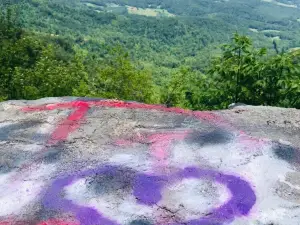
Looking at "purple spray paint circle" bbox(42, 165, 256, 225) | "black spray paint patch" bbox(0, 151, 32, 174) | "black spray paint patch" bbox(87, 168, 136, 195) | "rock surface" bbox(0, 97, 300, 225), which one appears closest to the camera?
"purple spray paint circle" bbox(42, 165, 256, 225)

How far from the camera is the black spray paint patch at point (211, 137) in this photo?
23.3 ft

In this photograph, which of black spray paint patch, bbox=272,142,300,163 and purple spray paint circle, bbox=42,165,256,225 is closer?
purple spray paint circle, bbox=42,165,256,225

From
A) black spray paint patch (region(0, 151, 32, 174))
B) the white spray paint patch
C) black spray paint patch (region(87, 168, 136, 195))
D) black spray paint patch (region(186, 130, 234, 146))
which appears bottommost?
the white spray paint patch

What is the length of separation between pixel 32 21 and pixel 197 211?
127m

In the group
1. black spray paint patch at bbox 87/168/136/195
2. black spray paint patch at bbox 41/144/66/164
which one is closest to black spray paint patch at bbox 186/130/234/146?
black spray paint patch at bbox 87/168/136/195

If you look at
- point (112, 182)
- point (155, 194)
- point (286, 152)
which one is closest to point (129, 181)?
point (112, 182)

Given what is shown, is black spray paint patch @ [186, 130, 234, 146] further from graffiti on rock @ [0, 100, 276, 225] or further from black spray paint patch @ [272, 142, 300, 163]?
black spray paint patch @ [272, 142, 300, 163]

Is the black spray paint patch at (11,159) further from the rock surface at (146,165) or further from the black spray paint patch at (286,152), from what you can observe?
the black spray paint patch at (286,152)

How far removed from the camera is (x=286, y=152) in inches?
269

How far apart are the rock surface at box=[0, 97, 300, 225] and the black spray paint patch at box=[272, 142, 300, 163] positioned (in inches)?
0.6

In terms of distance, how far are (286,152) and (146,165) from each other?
2.10 metres

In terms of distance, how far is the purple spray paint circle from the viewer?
545 cm

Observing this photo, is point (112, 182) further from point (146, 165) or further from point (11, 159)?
point (11, 159)

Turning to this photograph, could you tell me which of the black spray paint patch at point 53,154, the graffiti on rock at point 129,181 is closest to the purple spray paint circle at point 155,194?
the graffiti on rock at point 129,181
